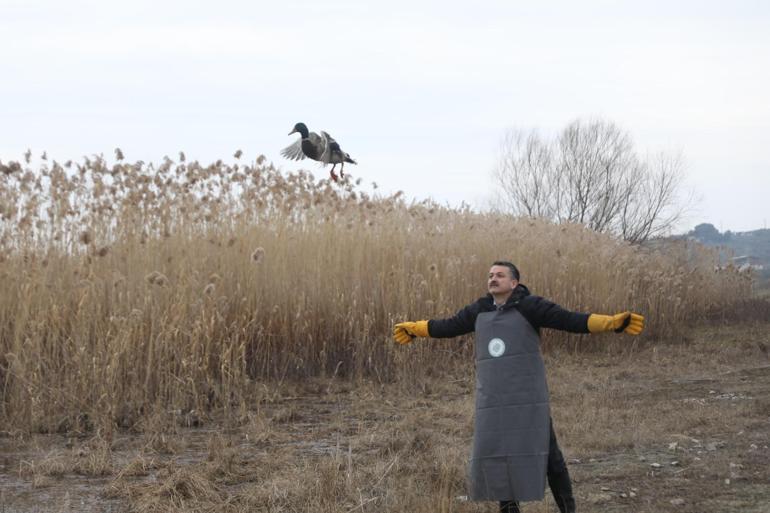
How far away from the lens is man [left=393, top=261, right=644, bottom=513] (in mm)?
4320

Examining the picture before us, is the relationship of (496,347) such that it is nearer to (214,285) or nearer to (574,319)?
(574,319)

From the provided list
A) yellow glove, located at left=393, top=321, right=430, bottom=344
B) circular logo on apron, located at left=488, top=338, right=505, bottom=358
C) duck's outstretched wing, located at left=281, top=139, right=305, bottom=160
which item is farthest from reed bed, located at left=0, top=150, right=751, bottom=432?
Answer: circular logo on apron, located at left=488, top=338, right=505, bottom=358

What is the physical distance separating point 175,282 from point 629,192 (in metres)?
22.0

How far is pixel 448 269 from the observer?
10.3 m

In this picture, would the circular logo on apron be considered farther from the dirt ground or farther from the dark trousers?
the dirt ground

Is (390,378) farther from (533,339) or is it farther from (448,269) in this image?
(533,339)

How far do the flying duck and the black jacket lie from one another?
5.79m

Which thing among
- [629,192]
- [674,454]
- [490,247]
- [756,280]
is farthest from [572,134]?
[674,454]

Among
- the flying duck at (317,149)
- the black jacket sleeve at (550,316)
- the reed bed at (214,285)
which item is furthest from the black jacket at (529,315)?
the flying duck at (317,149)

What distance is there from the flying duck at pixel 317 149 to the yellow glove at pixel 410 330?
5.52 metres

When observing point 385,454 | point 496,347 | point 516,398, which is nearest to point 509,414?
point 516,398

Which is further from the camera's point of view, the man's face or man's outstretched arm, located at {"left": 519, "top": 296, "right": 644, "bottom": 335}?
the man's face

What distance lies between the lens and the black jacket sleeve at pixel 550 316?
14.3 feet

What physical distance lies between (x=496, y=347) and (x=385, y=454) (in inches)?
66.5
